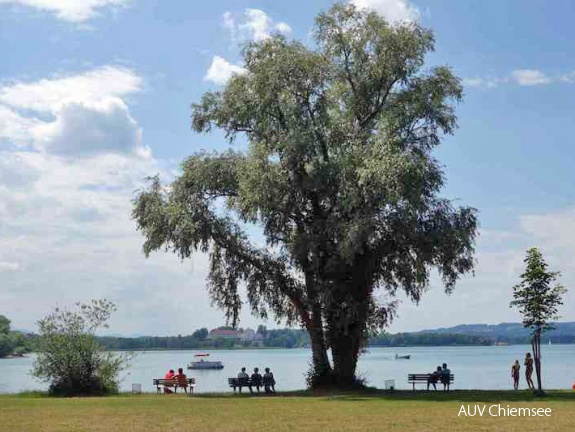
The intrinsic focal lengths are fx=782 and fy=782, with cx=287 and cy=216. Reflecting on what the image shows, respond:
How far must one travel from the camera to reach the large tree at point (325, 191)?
3083 centimetres

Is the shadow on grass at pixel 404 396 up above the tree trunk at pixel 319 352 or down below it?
below

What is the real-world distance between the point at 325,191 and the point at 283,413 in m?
12.0

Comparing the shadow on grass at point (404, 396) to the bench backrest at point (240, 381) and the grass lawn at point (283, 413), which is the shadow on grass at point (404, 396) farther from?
the bench backrest at point (240, 381)

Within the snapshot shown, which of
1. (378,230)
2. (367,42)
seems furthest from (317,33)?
(378,230)

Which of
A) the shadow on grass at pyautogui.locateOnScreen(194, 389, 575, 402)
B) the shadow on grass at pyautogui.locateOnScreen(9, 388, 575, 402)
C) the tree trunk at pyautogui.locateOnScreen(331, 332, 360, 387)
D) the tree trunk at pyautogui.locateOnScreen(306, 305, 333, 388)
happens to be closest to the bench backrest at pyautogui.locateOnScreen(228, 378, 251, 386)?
the shadow on grass at pyautogui.locateOnScreen(9, 388, 575, 402)

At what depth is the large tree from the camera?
30828mm

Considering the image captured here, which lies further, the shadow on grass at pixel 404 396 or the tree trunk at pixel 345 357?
the tree trunk at pixel 345 357

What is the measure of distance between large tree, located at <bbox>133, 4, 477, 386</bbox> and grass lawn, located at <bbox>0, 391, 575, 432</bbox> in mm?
4801

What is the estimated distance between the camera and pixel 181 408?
77.1ft

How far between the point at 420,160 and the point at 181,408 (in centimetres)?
1335

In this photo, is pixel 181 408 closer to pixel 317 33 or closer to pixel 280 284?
pixel 280 284

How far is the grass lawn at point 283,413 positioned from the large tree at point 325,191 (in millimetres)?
4801

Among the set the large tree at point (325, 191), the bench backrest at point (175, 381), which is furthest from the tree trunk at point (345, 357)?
the bench backrest at point (175, 381)

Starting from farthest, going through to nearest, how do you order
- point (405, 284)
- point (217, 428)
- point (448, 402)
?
point (405, 284)
point (448, 402)
point (217, 428)
